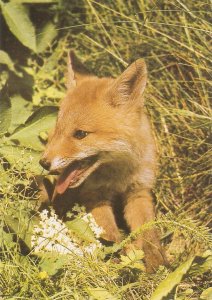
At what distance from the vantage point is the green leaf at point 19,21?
3518mm

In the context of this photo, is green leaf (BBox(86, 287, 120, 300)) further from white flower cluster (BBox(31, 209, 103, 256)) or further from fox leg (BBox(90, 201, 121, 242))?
fox leg (BBox(90, 201, 121, 242))

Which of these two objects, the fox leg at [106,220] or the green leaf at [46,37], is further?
the green leaf at [46,37]

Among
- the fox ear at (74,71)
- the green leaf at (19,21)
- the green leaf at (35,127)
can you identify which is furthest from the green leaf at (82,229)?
the green leaf at (19,21)

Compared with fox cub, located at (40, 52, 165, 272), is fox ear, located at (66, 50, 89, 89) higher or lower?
higher

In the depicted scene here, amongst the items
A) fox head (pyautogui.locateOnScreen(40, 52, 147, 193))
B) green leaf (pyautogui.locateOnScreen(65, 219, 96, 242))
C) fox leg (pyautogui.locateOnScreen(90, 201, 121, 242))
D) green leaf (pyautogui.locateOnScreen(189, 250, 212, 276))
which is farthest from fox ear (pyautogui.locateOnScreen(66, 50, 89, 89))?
green leaf (pyautogui.locateOnScreen(189, 250, 212, 276))

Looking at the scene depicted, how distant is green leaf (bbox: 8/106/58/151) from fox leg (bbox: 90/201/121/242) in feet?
1.37

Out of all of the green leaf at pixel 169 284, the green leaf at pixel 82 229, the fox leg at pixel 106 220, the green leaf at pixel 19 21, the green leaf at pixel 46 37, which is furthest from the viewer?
the green leaf at pixel 46 37

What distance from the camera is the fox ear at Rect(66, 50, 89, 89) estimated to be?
2.99 metres

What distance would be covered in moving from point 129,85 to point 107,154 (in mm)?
336

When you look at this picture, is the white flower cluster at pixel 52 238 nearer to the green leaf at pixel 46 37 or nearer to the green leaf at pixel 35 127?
the green leaf at pixel 35 127

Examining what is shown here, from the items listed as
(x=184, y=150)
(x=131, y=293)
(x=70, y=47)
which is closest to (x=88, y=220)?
(x=131, y=293)

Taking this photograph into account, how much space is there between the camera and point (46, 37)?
4074 millimetres

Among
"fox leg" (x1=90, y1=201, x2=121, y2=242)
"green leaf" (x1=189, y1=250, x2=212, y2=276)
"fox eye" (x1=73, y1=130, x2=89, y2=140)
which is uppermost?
"fox eye" (x1=73, y1=130, x2=89, y2=140)

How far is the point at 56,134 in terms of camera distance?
2.73 metres
